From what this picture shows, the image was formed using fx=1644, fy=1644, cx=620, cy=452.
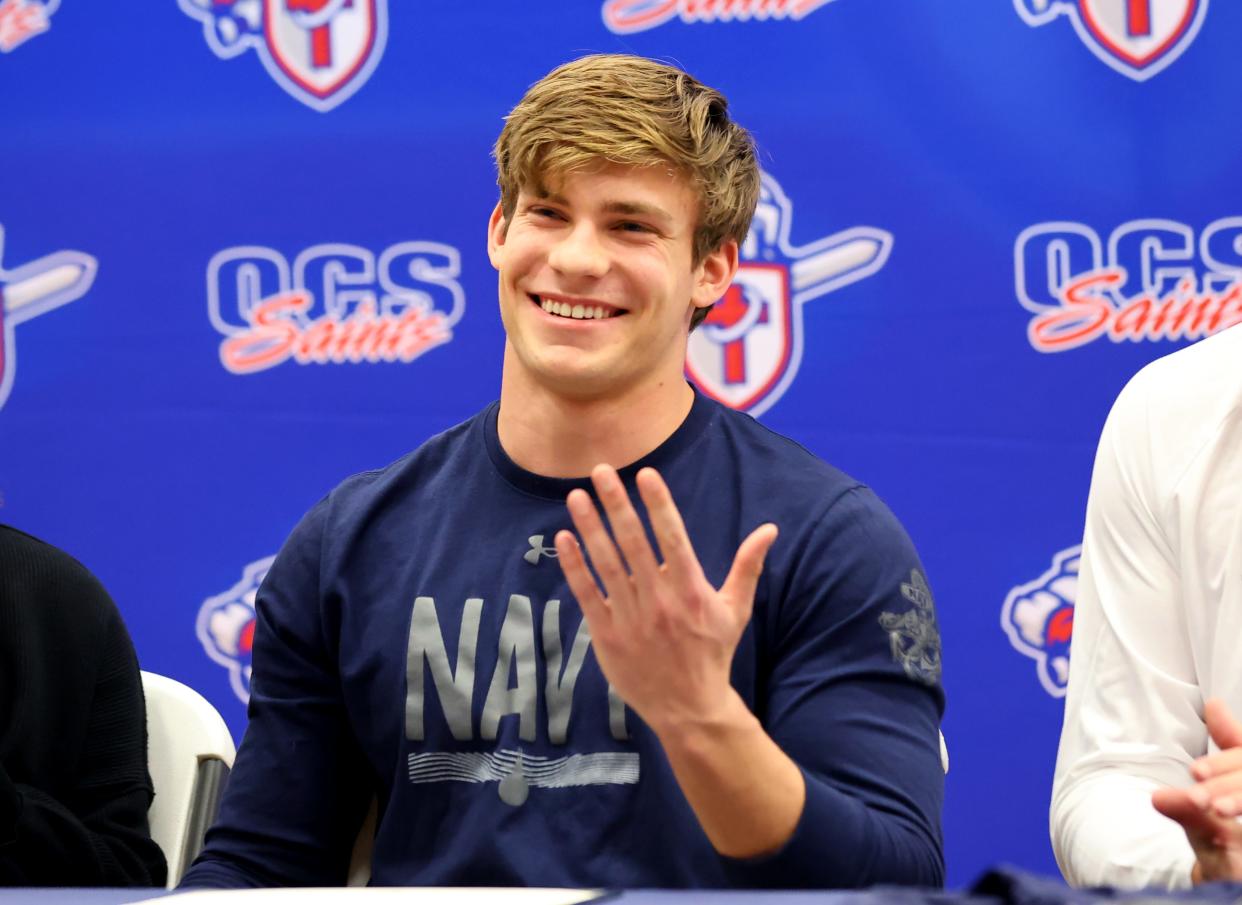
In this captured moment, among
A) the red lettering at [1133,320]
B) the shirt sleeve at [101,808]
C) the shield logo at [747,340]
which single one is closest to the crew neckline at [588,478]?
the shirt sleeve at [101,808]

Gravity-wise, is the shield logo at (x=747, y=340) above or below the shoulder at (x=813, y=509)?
above

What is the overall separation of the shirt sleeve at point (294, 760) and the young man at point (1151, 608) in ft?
2.40

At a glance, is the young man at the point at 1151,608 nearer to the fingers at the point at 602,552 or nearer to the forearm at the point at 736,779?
the forearm at the point at 736,779

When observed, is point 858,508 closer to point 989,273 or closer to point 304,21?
point 989,273

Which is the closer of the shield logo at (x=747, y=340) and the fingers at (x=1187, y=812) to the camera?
the fingers at (x=1187, y=812)

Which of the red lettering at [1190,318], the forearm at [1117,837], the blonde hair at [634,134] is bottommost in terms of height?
the forearm at [1117,837]

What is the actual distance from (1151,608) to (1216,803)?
457 millimetres

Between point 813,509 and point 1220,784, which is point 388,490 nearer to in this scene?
point 813,509

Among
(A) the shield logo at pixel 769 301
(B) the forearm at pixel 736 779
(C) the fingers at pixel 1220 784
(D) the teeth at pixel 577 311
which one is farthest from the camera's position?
(A) the shield logo at pixel 769 301

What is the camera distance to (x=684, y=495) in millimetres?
1701

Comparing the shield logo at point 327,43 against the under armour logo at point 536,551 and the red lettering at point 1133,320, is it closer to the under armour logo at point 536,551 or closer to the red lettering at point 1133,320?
the red lettering at point 1133,320

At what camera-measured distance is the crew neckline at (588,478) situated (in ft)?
5.68

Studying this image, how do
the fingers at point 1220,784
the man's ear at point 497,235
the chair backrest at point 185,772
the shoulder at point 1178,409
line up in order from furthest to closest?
the chair backrest at point 185,772 → the man's ear at point 497,235 → the shoulder at point 1178,409 → the fingers at point 1220,784

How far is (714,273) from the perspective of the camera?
1.83 metres
